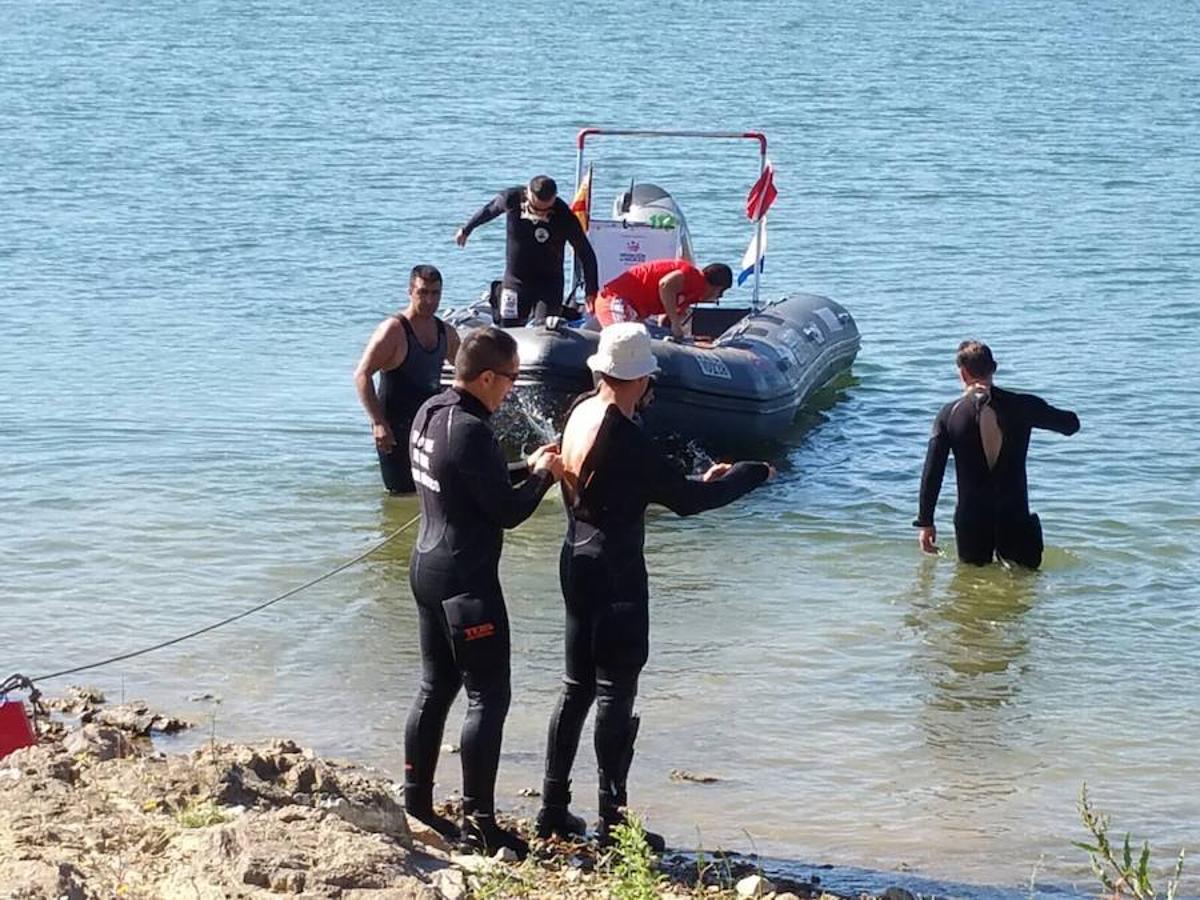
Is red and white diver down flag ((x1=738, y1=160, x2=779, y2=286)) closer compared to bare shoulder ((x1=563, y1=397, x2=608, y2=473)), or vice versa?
bare shoulder ((x1=563, y1=397, x2=608, y2=473))

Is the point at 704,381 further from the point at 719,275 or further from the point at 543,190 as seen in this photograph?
the point at 543,190

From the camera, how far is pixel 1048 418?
8602 millimetres

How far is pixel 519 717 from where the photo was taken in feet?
24.2

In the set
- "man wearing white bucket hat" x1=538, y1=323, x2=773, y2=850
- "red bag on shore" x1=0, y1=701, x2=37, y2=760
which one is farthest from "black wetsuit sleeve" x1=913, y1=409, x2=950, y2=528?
"red bag on shore" x1=0, y1=701, x2=37, y2=760

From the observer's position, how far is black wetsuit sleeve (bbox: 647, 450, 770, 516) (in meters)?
5.55

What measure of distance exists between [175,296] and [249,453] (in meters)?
5.91

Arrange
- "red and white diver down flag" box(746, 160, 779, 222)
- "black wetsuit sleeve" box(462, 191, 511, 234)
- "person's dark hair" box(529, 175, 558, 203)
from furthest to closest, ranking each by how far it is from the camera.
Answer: "red and white diver down flag" box(746, 160, 779, 222) < "black wetsuit sleeve" box(462, 191, 511, 234) < "person's dark hair" box(529, 175, 558, 203)

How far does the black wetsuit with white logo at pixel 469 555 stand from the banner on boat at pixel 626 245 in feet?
26.2

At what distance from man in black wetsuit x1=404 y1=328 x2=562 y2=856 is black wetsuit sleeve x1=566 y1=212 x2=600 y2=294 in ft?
18.3

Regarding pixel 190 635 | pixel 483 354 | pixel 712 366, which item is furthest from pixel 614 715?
pixel 712 366

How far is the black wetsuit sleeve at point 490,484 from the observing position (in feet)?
17.7

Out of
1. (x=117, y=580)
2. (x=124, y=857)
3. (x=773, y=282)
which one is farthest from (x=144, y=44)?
(x=124, y=857)

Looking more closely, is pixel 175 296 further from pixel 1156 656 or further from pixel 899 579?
pixel 1156 656

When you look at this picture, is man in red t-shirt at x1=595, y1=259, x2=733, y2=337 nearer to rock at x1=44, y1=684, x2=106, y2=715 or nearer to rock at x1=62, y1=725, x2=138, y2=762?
rock at x1=44, y1=684, x2=106, y2=715
